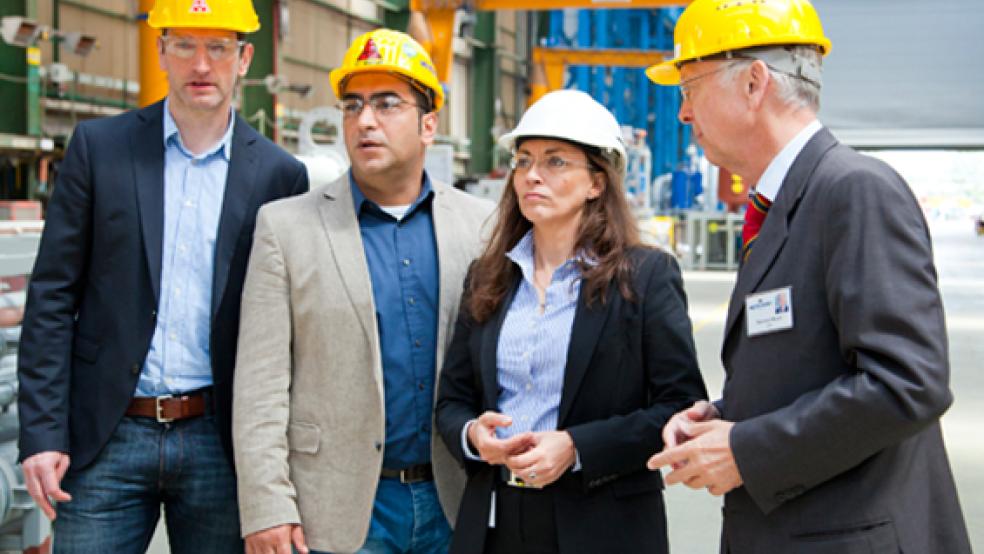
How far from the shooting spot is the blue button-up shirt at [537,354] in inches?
80.9

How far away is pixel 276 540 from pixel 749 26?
1.34 m

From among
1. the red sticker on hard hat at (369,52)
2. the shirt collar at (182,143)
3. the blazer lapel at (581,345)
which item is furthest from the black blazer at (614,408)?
the shirt collar at (182,143)

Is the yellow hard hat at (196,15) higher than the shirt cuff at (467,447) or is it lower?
higher

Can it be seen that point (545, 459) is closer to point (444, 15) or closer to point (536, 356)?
point (536, 356)

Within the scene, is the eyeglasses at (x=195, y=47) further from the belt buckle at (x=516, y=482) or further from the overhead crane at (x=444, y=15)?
the overhead crane at (x=444, y=15)

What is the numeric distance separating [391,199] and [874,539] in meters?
1.29

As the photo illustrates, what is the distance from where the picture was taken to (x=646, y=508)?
6.82ft

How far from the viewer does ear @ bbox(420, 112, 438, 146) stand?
2.41 meters

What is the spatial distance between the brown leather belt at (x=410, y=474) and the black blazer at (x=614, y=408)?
17cm

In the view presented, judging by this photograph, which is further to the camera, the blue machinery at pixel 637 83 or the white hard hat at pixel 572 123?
the blue machinery at pixel 637 83

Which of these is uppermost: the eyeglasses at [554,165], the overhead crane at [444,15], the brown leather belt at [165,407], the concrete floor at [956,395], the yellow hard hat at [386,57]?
the overhead crane at [444,15]

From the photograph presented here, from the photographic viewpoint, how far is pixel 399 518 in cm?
222

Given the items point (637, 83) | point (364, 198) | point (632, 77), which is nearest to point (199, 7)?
point (364, 198)

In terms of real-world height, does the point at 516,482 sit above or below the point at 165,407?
below
